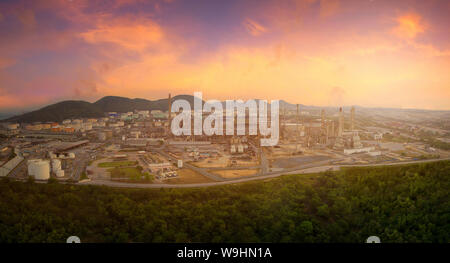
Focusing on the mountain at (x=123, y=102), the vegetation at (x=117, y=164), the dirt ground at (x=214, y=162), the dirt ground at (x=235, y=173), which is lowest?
the dirt ground at (x=235, y=173)

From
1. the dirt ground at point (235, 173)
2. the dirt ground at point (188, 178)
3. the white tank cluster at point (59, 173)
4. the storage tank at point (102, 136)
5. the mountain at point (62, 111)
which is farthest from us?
the storage tank at point (102, 136)

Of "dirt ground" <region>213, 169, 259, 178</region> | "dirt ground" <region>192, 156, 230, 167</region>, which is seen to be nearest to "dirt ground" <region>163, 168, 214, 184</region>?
"dirt ground" <region>213, 169, 259, 178</region>

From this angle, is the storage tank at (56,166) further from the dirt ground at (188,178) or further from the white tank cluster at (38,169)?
the dirt ground at (188,178)

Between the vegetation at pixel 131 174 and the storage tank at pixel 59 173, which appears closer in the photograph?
the vegetation at pixel 131 174

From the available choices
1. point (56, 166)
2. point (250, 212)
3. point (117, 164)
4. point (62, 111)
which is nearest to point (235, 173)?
point (250, 212)

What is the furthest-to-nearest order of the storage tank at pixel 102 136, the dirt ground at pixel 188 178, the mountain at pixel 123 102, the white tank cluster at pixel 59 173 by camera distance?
1. the storage tank at pixel 102 136
2. the mountain at pixel 123 102
3. the white tank cluster at pixel 59 173
4. the dirt ground at pixel 188 178

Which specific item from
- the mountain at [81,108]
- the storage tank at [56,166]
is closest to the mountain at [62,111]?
the mountain at [81,108]

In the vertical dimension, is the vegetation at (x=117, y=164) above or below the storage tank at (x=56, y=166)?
below

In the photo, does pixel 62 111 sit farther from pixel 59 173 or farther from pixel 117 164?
pixel 117 164
